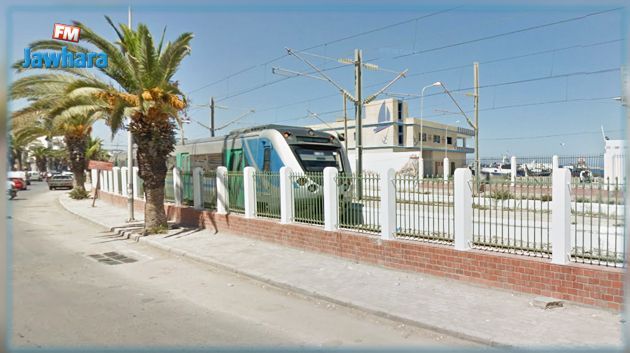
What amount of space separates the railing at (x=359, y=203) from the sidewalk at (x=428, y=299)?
0.78 metres

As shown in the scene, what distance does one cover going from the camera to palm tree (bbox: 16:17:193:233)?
34.6 feet

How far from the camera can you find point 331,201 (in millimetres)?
8438

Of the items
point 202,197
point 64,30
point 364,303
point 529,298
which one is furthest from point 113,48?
point 529,298

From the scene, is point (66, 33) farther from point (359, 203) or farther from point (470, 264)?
point (470, 264)

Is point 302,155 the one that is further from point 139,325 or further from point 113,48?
point 139,325

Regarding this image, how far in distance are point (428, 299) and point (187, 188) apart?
33.6 feet

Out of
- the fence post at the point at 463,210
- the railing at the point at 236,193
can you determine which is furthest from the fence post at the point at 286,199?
the fence post at the point at 463,210

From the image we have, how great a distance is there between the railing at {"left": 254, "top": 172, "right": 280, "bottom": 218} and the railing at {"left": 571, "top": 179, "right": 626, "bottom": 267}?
6.38 m

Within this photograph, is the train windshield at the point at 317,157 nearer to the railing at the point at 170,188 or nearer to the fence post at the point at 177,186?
the fence post at the point at 177,186

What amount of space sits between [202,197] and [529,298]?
32.8 ft

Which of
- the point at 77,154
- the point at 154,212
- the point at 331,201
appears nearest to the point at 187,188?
the point at 154,212

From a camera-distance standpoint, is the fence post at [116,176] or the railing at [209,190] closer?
the railing at [209,190]

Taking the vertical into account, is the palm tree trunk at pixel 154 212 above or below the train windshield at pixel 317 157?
below

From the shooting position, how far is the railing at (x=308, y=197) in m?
8.94
